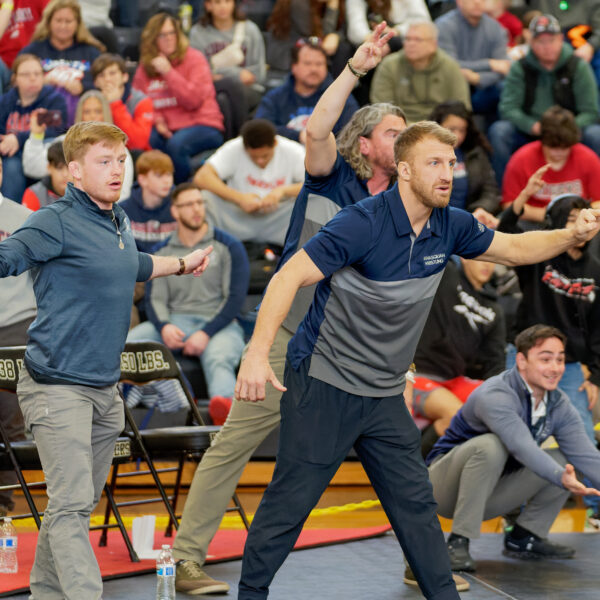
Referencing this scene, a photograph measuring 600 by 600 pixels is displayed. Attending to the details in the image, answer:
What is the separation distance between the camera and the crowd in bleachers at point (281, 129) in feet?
22.8

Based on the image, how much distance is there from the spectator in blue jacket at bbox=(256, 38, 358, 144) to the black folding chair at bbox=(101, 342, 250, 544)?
3.62 m

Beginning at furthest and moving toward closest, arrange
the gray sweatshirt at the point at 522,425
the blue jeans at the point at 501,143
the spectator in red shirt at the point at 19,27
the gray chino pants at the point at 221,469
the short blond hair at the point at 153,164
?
the spectator in red shirt at the point at 19,27 < the blue jeans at the point at 501,143 < the short blond hair at the point at 153,164 < the gray sweatshirt at the point at 522,425 < the gray chino pants at the point at 221,469

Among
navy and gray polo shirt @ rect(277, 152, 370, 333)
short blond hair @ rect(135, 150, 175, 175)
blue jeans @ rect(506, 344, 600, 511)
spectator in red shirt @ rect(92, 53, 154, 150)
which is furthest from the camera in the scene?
spectator in red shirt @ rect(92, 53, 154, 150)

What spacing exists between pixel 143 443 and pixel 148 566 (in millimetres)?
607

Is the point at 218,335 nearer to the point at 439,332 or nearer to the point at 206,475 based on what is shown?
the point at 439,332

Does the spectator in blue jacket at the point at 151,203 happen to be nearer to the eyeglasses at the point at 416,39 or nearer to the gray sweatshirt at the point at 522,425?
the eyeglasses at the point at 416,39

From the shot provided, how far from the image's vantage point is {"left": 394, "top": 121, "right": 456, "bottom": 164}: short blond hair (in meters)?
3.84

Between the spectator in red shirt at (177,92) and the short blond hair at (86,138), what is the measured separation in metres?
4.88

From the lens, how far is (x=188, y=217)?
24.4 ft

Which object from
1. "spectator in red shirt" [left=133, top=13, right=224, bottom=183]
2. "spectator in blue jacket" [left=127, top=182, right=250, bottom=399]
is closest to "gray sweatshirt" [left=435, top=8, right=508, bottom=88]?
"spectator in red shirt" [left=133, top=13, right=224, bottom=183]

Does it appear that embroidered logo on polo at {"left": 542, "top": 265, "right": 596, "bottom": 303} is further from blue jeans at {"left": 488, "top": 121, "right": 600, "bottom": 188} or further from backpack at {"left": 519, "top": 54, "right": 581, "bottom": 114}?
backpack at {"left": 519, "top": 54, "right": 581, "bottom": 114}

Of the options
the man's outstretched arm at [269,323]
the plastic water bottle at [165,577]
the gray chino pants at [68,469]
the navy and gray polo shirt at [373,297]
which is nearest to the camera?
the man's outstretched arm at [269,323]

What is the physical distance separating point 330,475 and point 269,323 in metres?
0.61

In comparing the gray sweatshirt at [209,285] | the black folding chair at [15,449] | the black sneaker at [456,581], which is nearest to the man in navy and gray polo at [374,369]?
the black sneaker at [456,581]
